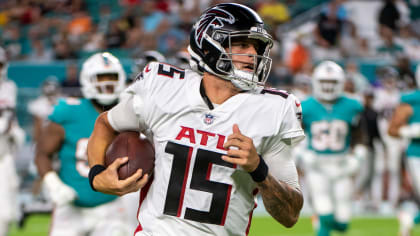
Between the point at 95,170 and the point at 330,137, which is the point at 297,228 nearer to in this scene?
the point at 330,137

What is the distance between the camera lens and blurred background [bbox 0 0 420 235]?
1056cm

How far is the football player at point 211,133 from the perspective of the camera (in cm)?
257

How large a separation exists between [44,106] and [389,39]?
5651mm

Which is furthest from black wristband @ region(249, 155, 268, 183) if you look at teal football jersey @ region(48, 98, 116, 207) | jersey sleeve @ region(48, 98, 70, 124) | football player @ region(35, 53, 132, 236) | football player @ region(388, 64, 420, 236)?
football player @ region(388, 64, 420, 236)

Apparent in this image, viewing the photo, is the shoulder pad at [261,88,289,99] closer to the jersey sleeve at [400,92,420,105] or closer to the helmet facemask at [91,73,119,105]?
the helmet facemask at [91,73,119,105]

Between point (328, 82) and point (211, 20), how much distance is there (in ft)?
15.2

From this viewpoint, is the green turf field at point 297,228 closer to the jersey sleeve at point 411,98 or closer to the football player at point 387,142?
the football player at point 387,142

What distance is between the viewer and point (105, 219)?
441cm

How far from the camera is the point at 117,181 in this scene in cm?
254

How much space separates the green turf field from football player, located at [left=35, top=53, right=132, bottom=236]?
133 inches

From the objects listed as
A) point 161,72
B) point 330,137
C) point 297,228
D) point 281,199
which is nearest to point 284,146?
point 281,199

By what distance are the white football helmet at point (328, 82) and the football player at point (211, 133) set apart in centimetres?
453

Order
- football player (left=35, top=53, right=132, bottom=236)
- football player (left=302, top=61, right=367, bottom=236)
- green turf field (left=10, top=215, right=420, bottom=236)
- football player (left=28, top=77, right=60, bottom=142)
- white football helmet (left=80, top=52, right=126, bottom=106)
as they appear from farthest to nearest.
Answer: football player (left=28, top=77, right=60, bottom=142) < green turf field (left=10, top=215, right=420, bottom=236) < football player (left=302, top=61, right=367, bottom=236) < white football helmet (left=80, top=52, right=126, bottom=106) < football player (left=35, top=53, right=132, bottom=236)

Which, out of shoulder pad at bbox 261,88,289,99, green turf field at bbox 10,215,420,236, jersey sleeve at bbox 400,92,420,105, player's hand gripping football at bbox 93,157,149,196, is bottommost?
green turf field at bbox 10,215,420,236
